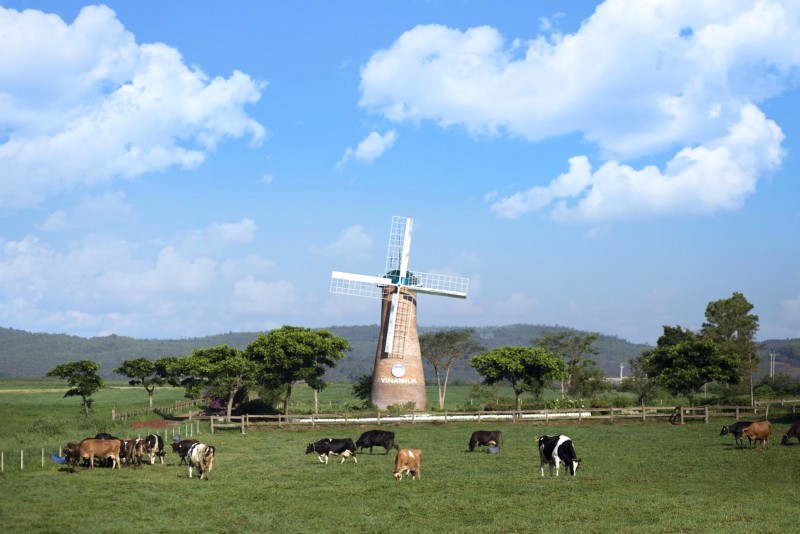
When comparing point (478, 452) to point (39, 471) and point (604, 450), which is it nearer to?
point (604, 450)

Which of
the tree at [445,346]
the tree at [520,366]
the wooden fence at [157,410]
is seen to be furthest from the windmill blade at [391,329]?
the tree at [445,346]

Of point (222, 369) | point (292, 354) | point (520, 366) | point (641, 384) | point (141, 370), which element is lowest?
point (141, 370)

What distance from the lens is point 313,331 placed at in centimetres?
5922

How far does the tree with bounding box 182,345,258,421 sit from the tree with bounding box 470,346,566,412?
17060 mm

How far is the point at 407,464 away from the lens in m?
25.2

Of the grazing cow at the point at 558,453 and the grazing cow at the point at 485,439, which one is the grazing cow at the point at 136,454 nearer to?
the grazing cow at the point at 485,439

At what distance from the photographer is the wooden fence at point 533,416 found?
4769 centimetres

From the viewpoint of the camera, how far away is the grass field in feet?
59.9

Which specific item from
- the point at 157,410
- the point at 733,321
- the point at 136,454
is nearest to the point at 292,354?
the point at 157,410

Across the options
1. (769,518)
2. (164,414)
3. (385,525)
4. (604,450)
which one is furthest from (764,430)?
(164,414)

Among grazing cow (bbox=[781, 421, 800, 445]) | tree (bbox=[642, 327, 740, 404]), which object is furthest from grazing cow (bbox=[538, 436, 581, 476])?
tree (bbox=[642, 327, 740, 404])

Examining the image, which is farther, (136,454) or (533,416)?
(533,416)

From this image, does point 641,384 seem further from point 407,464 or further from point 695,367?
point 407,464

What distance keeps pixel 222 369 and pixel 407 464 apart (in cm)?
3293
